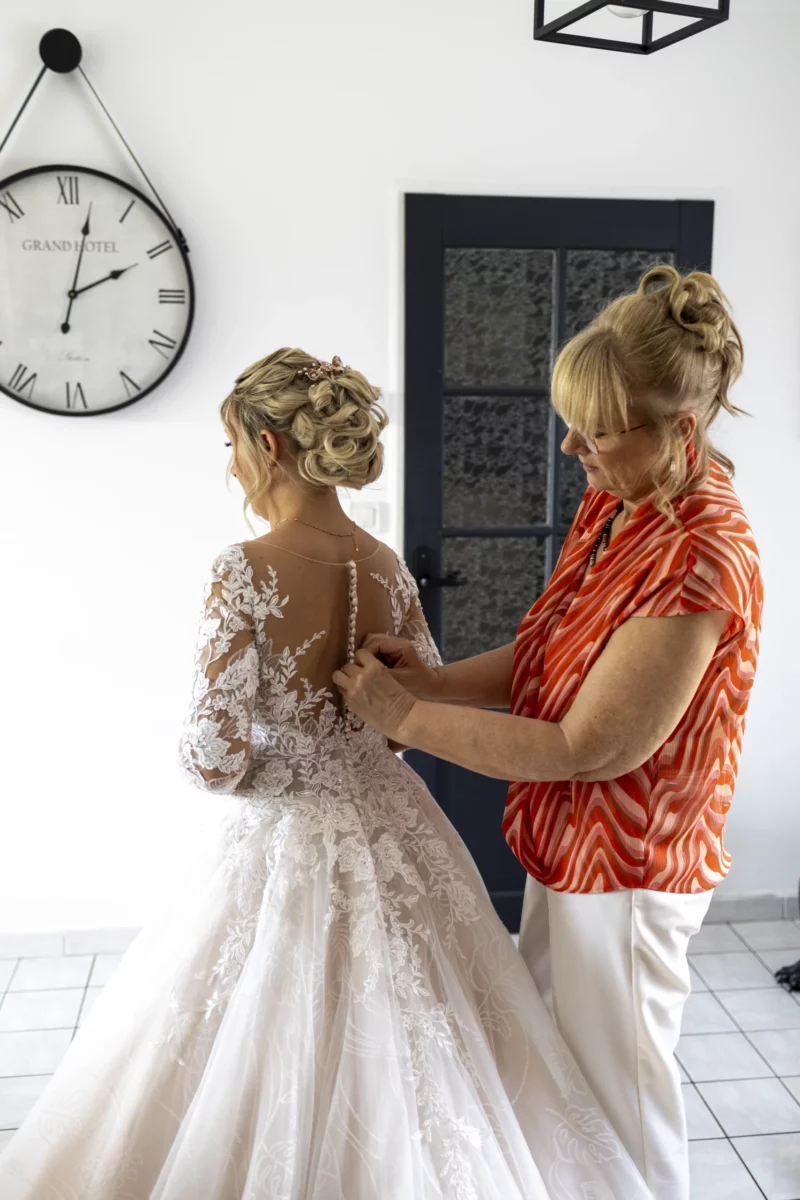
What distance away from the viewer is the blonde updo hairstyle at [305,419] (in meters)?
1.73

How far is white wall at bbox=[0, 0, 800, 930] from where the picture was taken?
285 centimetres

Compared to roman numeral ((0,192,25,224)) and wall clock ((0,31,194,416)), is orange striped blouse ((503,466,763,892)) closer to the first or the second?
wall clock ((0,31,194,416))

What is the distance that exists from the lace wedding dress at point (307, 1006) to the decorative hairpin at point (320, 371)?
270 mm

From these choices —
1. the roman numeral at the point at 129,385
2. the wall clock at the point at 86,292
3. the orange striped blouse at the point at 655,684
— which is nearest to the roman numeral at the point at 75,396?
the wall clock at the point at 86,292

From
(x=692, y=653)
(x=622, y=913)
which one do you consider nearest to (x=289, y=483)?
(x=692, y=653)

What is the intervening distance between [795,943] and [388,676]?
7.23 feet

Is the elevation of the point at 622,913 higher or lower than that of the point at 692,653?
lower

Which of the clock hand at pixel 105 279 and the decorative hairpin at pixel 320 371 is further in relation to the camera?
the clock hand at pixel 105 279

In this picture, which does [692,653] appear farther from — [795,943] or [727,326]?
[795,943]

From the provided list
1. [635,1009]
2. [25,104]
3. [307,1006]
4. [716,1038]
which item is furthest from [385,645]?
[25,104]

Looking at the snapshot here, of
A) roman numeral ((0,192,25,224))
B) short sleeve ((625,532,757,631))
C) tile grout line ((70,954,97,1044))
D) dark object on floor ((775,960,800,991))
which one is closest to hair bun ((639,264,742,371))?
short sleeve ((625,532,757,631))

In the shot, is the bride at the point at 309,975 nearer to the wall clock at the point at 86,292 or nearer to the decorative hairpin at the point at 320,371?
the decorative hairpin at the point at 320,371

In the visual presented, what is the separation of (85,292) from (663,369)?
1833mm

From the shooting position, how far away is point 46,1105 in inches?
64.4
